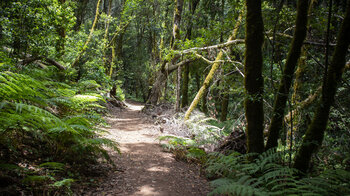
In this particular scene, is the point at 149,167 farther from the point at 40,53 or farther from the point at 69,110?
the point at 40,53

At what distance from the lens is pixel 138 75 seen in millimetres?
28500

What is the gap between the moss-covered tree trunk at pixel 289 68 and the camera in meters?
3.06

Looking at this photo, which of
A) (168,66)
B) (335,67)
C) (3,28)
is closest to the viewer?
(335,67)

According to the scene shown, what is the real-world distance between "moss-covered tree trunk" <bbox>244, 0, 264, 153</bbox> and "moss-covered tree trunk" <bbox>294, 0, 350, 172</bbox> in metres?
0.74

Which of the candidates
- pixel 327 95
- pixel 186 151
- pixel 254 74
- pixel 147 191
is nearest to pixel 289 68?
pixel 254 74

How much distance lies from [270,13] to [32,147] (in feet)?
18.4

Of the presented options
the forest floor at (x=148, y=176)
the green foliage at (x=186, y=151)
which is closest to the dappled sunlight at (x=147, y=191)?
the forest floor at (x=148, y=176)

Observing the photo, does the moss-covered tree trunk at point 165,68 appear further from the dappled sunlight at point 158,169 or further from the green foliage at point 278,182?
the green foliage at point 278,182

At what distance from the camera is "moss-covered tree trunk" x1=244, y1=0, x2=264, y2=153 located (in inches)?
129

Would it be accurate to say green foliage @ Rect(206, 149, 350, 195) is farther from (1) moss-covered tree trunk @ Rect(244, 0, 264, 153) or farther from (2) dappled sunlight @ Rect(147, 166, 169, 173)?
(2) dappled sunlight @ Rect(147, 166, 169, 173)

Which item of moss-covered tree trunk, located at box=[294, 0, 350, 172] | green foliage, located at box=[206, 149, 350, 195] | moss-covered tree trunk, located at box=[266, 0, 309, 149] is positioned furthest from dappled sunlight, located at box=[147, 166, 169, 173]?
moss-covered tree trunk, located at box=[294, 0, 350, 172]

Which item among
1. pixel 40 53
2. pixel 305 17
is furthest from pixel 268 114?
pixel 40 53

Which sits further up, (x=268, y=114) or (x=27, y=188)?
(x=268, y=114)

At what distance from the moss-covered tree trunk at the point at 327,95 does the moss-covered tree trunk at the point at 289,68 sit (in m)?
0.52
